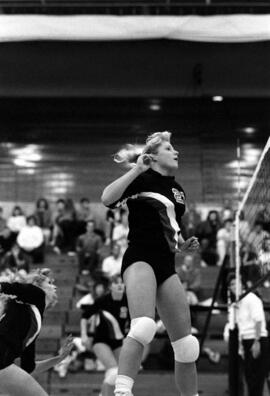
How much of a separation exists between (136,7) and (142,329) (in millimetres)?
15991

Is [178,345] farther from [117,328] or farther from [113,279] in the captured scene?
[113,279]

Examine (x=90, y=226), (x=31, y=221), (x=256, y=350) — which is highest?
(x=31, y=221)

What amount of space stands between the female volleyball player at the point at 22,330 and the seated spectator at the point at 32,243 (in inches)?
452

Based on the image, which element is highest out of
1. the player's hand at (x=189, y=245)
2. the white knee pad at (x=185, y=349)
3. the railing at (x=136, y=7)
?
the railing at (x=136, y=7)

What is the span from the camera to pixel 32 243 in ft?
58.6

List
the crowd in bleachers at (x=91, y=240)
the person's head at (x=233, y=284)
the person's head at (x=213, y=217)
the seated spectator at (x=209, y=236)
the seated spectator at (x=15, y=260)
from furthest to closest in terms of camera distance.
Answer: the person's head at (x=213, y=217) → the seated spectator at (x=209, y=236) → the seated spectator at (x=15, y=260) → the crowd in bleachers at (x=91, y=240) → the person's head at (x=233, y=284)

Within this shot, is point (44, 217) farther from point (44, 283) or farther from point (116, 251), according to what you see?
point (44, 283)

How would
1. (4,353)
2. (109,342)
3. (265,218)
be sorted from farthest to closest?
(265,218) → (109,342) → (4,353)

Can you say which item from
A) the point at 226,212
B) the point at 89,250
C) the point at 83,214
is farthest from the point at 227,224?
the point at 83,214

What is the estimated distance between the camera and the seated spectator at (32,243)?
17.8m

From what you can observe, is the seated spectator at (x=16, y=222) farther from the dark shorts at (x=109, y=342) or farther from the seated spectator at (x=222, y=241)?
the dark shorts at (x=109, y=342)

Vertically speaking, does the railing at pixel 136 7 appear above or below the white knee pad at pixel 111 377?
above

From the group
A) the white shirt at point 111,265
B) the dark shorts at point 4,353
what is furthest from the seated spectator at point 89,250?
the dark shorts at point 4,353

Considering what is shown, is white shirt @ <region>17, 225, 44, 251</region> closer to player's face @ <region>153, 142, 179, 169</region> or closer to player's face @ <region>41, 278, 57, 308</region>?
player's face @ <region>41, 278, 57, 308</region>
